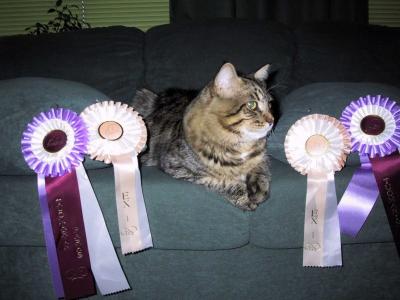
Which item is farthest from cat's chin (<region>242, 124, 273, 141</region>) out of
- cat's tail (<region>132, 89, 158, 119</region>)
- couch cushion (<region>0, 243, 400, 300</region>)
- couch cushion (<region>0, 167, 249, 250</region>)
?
cat's tail (<region>132, 89, 158, 119</region>)

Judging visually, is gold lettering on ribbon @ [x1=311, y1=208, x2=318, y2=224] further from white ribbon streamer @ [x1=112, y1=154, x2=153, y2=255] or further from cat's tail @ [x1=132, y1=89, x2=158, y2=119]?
cat's tail @ [x1=132, y1=89, x2=158, y2=119]

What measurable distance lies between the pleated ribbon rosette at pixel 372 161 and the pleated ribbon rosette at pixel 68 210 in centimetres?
72

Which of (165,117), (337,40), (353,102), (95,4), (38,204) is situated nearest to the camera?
(38,204)

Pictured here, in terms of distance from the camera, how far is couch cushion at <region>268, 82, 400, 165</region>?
1.00 m

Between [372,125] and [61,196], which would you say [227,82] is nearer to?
[372,125]

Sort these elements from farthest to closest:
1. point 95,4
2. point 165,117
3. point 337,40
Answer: point 95,4
point 337,40
point 165,117

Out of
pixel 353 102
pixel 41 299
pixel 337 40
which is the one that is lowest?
pixel 41 299

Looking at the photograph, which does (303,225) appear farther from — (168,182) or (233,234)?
(168,182)

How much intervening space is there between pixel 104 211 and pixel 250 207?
1.42 ft

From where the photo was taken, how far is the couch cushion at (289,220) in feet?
2.90

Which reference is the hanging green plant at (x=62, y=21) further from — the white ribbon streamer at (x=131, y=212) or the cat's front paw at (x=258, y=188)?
the cat's front paw at (x=258, y=188)

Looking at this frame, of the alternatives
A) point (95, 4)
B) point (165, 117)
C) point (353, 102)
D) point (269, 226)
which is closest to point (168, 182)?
point (269, 226)

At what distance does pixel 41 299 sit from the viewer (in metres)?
0.95

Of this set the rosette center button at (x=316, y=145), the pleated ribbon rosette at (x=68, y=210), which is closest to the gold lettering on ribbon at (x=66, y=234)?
the pleated ribbon rosette at (x=68, y=210)
